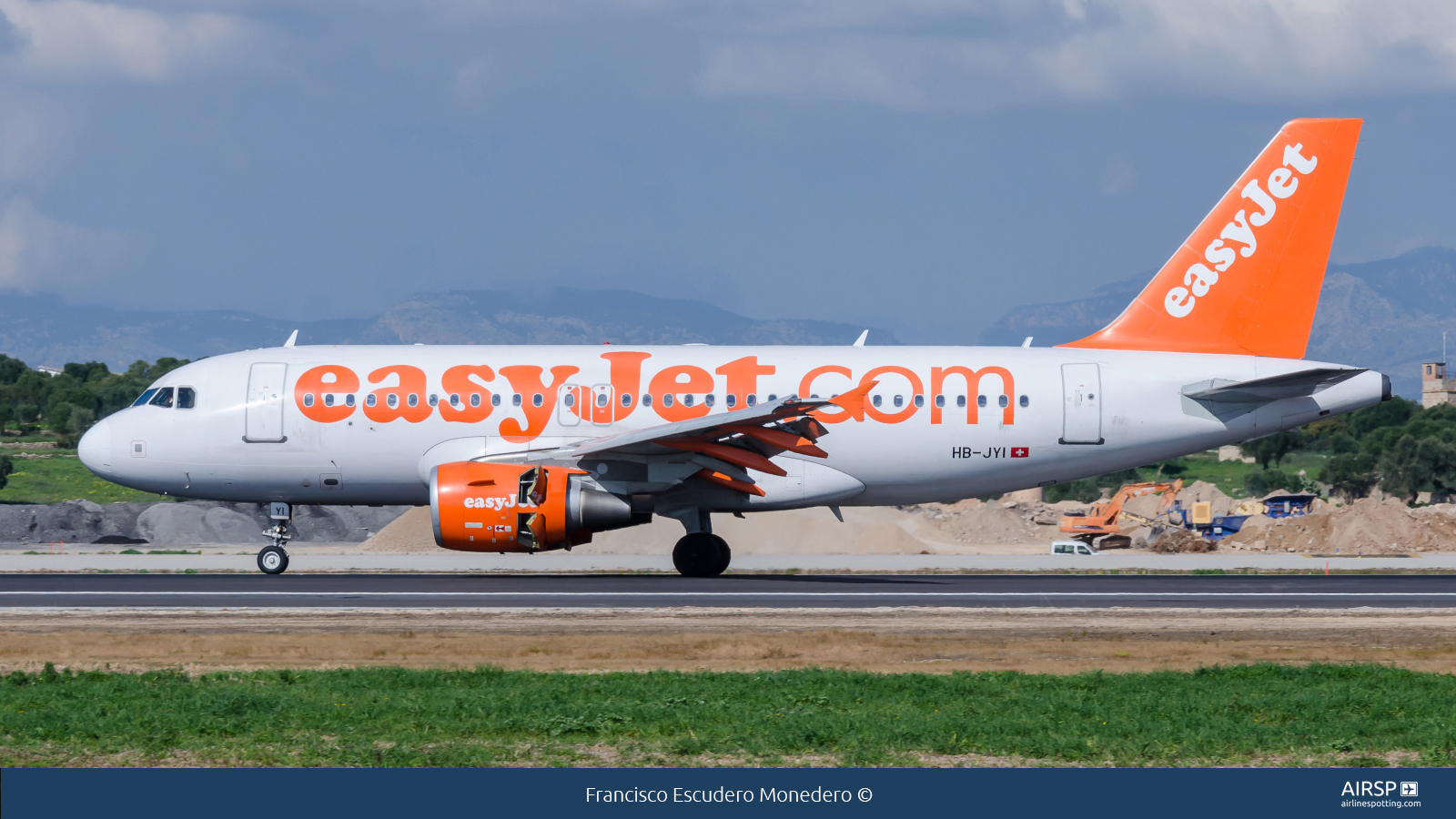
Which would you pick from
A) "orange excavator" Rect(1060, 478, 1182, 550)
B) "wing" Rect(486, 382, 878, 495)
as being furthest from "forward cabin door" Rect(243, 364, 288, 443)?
"orange excavator" Rect(1060, 478, 1182, 550)

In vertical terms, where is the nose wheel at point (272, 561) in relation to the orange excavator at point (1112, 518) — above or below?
below

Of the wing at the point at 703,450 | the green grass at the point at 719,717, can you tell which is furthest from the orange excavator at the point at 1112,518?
the green grass at the point at 719,717

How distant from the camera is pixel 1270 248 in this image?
26.7 meters

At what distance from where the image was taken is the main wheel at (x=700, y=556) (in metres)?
25.7

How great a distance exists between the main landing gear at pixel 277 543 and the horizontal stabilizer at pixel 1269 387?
1655cm

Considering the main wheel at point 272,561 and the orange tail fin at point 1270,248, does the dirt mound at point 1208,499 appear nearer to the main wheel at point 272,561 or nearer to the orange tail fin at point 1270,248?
the orange tail fin at point 1270,248

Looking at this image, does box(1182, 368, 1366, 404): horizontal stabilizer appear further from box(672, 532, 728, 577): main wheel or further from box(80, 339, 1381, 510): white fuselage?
box(672, 532, 728, 577): main wheel

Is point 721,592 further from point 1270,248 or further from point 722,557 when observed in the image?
point 1270,248

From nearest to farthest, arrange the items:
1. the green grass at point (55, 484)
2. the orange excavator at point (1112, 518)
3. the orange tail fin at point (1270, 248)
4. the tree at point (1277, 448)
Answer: the orange tail fin at point (1270, 248), the orange excavator at point (1112, 518), the green grass at point (55, 484), the tree at point (1277, 448)

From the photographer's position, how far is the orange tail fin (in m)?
26.6

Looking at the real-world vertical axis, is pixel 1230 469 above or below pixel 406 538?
above

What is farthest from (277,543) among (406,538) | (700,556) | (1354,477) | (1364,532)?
(1354,477)

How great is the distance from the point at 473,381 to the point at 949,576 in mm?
9649

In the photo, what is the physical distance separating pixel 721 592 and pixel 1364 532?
21.5 metres
